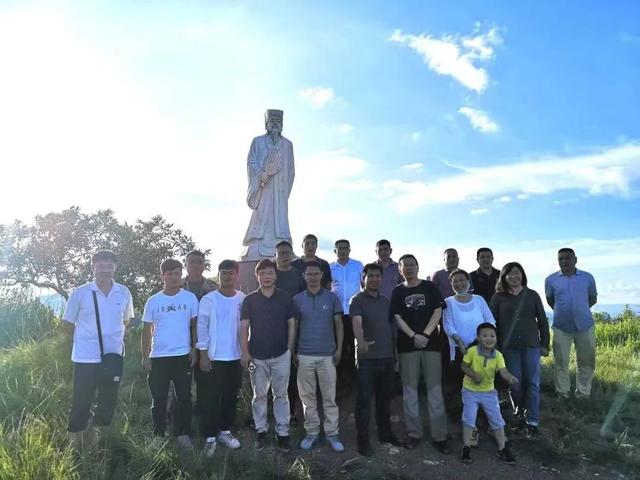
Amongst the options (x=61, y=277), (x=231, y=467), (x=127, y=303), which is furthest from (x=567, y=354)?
(x=61, y=277)

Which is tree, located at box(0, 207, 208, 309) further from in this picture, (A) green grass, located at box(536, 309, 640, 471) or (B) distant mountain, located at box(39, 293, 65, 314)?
(A) green grass, located at box(536, 309, 640, 471)

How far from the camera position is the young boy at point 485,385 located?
532 centimetres

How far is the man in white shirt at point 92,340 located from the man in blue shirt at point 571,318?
205 inches

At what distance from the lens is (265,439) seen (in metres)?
5.44

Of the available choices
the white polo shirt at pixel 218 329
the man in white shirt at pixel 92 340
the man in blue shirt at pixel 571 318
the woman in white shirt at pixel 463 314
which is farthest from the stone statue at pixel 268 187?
the man in blue shirt at pixel 571 318

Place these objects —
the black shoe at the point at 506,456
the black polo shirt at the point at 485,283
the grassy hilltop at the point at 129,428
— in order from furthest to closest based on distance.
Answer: the black polo shirt at the point at 485,283
the black shoe at the point at 506,456
the grassy hilltop at the point at 129,428

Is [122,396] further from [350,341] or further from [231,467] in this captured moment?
[350,341]

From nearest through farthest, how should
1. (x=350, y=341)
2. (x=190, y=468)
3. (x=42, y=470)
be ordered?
1. (x=42, y=470)
2. (x=190, y=468)
3. (x=350, y=341)

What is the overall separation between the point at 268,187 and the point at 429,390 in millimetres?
4081

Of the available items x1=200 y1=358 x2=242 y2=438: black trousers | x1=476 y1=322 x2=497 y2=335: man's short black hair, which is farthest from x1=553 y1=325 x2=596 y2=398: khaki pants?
x1=200 y1=358 x2=242 y2=438: black trousers

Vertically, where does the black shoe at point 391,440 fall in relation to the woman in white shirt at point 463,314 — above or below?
below

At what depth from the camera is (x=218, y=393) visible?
5270mm

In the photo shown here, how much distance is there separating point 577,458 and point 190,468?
3895 millimetres

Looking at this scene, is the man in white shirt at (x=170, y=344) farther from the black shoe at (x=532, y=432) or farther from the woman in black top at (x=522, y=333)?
the black shoe at (x=532, y=432)
